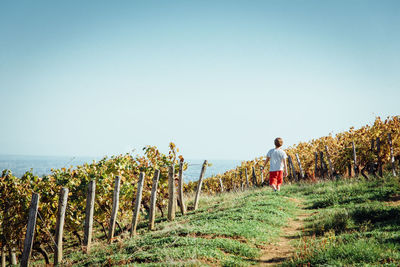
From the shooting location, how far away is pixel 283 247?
680 centimetres

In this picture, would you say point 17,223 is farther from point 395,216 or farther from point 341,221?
point 395,216

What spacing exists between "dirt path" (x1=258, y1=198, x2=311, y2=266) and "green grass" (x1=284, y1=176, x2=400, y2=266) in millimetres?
288

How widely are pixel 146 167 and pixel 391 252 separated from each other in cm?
1116

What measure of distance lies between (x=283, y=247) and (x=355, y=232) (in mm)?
1646

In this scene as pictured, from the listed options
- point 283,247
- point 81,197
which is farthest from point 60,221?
point 283,247

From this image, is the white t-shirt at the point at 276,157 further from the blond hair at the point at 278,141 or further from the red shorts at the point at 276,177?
the red shorts at the point at 276,177

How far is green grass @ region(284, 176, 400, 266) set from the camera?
15.9 feet

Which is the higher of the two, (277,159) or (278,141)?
(278,141)

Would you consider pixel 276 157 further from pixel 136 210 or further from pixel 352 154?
pixel 352 154

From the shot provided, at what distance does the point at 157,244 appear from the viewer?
6.73 meters

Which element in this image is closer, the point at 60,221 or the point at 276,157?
the point at 60,221

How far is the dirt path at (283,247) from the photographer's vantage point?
585 cm

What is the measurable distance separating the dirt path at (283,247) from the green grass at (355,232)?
0.95 feet

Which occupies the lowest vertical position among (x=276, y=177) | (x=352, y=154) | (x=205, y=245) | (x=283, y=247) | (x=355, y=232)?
(x=283, y=247)
